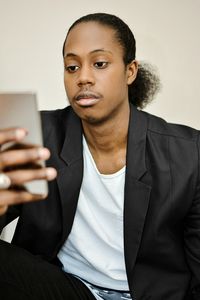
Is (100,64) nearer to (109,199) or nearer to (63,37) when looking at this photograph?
(109,199)

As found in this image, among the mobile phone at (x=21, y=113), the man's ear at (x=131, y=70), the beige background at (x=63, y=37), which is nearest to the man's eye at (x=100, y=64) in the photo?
the man's ear at (x=131, y=70)

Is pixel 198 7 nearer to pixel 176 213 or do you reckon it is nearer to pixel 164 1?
pixel 164 1

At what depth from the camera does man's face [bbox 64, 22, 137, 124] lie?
3.16 ft

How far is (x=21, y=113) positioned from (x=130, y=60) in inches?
20.5

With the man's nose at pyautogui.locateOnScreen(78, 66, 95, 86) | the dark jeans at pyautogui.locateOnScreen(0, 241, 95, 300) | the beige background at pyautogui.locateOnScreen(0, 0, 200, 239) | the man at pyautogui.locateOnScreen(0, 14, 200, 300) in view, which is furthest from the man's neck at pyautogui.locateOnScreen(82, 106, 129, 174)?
the beige background at pyautogui.locateOnScreen(0, 0, 200, 239)

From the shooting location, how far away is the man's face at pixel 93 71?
0.96 m

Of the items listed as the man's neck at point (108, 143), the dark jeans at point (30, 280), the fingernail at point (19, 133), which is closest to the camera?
the fingernail at point (19, 133)

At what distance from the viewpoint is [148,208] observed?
1.00 m

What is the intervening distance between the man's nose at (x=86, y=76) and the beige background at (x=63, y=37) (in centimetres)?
60

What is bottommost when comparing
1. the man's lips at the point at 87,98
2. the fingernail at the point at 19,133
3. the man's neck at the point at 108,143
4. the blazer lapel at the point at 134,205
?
the blazer lapel at the point at 134,205

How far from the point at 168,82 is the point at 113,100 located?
644 millimetres

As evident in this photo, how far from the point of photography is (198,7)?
5.09 feet

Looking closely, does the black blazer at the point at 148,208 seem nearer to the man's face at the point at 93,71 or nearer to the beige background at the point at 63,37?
the man's face at the point at 93,71

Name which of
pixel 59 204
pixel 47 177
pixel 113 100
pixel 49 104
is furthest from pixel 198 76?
pixel 47 177
